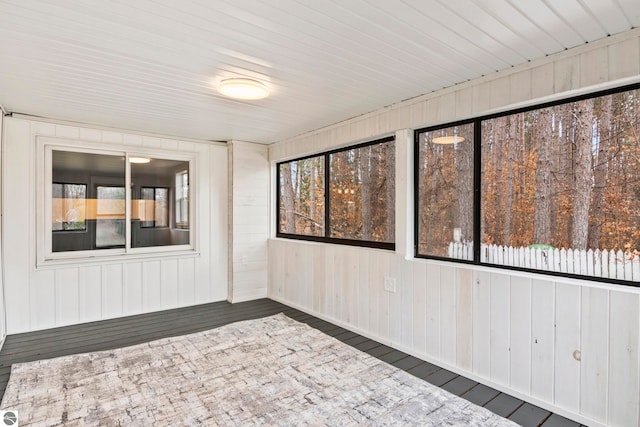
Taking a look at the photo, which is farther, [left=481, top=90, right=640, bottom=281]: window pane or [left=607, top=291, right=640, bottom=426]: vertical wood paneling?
[left=481, top=90, right=640, bottom=281]: window pane

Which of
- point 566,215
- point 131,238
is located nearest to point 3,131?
point 131,238

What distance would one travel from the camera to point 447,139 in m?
3.10

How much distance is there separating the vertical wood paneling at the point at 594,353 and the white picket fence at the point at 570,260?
15 centimetres

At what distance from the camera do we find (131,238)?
4.57 m

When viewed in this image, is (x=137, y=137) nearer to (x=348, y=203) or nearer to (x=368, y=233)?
(x=348, y=203)

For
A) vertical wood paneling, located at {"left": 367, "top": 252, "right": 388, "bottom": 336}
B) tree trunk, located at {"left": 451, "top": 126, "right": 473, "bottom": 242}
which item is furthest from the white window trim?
tree trunk, located at {"left": 451, "top": 126, "right": 473, "bottom": 242}

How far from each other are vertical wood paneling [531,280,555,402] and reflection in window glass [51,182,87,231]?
4.84m

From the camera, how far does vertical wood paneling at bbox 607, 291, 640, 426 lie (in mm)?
2039

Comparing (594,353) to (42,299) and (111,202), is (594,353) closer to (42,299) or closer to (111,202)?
(111,202)

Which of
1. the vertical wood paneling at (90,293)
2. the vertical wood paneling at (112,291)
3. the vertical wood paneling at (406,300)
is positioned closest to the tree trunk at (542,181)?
the vertical wood paneling at (406,300)

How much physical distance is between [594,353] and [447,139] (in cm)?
190

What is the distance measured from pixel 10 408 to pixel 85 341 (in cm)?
133

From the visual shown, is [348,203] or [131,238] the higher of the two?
[348,203]

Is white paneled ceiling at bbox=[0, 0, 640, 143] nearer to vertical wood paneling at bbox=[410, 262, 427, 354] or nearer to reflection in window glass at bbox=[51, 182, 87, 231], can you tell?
reflection in window glass at bbox=[51, 182, 87, 231]
